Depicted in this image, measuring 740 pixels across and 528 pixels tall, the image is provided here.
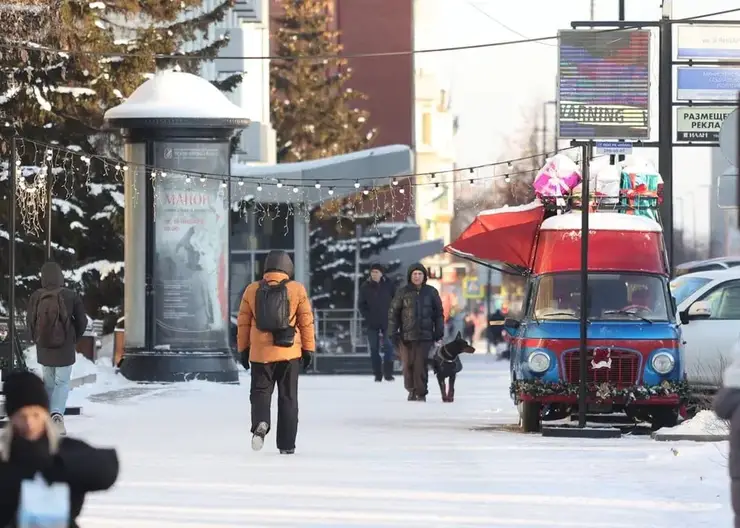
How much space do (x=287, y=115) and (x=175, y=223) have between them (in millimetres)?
58043

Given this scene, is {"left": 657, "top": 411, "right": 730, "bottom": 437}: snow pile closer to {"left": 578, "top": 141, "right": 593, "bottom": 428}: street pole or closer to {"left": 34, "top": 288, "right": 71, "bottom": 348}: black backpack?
{"left": 578, "top": 141, "right": 593, "bottom": 428}: street pole

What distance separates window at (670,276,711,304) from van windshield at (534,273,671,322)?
3949mm

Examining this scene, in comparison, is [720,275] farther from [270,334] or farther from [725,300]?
[270,334]

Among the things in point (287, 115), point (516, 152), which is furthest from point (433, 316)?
point (516, 152)

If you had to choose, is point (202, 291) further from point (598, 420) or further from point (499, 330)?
point (499, 330)

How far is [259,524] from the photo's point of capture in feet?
39.6

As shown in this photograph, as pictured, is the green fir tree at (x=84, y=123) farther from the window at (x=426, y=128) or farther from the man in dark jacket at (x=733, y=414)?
the window at (x=426, y=128)

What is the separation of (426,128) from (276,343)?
386 feet

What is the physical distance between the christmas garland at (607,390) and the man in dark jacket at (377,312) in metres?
13.3

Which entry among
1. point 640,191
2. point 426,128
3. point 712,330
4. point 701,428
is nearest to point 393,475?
point 701,428

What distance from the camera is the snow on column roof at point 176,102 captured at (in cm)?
3162

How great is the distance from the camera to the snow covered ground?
41.1ft

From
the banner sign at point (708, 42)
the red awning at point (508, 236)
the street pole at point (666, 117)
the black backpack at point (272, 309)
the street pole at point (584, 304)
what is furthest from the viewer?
the banner sign at point (708, 42)

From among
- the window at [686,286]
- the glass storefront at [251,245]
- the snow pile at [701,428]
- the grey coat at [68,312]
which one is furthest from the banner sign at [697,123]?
the glass storefront at [251,245]
